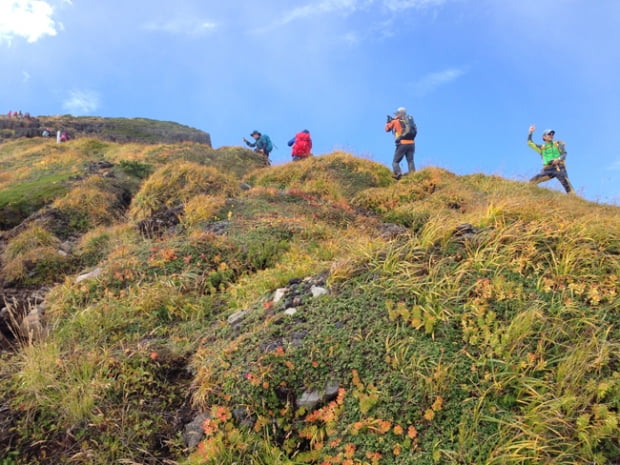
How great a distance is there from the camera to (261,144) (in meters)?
19.4

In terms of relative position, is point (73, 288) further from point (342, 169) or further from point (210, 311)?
point (342, 169)

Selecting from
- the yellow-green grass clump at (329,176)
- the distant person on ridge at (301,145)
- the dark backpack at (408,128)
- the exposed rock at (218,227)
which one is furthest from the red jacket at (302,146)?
the exposed rock at (218,227)

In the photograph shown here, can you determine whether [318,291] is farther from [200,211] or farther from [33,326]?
[200,211]

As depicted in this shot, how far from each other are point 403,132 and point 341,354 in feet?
37.8

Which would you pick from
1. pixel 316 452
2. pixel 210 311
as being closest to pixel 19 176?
pixel 210 311

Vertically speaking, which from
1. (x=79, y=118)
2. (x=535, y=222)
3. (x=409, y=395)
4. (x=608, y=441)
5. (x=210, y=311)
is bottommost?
(x=608, y=441)

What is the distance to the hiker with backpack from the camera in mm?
14109

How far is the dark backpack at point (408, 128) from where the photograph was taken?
14.1 meters

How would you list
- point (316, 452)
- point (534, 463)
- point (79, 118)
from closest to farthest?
1. point (534, 463)
2. point (316, 452)
3. point (79, 118)

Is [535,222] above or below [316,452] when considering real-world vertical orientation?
above

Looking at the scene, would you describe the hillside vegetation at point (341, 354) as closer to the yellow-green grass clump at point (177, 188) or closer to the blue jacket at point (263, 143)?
the yellow-green grass clump at point (177, 188)

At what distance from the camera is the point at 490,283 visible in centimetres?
407

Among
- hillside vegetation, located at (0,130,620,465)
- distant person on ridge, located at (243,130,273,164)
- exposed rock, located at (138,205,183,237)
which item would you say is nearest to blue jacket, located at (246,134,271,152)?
distant person on ridge, located at (243,130,273,164)

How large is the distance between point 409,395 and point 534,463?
2.95 ft
